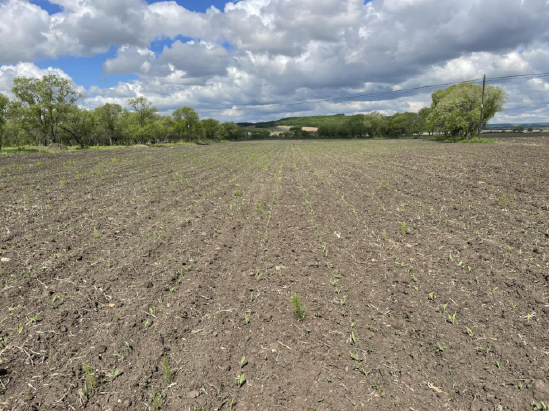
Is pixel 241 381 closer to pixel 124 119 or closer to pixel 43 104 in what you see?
pixel 43 104

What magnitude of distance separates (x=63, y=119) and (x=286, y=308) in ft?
244

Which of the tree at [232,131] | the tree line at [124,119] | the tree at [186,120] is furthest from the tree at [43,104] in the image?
the tree at [232,131]

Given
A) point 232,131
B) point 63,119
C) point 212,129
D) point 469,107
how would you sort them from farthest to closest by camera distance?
point 232,131, point 212,129, point 63,119, point 469,107

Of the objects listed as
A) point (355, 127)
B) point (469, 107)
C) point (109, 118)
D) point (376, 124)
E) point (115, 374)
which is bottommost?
point (115, 374)

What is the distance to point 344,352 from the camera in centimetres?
394

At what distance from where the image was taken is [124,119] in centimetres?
8494

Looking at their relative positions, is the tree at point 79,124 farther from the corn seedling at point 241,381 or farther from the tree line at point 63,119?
the corn seedling at point 241,381

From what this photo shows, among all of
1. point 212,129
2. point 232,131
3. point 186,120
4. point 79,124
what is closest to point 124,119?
point 79,124

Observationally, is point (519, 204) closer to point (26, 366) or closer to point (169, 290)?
point (169, 290)

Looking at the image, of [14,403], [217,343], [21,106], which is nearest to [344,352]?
[217,343]

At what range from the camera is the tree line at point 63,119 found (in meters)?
54.2

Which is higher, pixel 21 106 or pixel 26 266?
pixel 21 106

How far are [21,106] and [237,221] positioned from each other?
67.3m

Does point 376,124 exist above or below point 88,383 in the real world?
above
